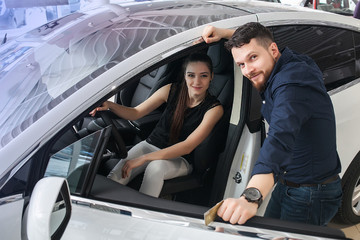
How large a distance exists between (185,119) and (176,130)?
9cm

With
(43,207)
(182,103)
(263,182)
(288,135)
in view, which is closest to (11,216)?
(43,207)

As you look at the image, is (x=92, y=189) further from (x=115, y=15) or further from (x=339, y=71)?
(x=339, y=71)

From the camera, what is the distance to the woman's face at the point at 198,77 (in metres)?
2.15

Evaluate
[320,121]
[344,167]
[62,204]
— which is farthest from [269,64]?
[344,167]

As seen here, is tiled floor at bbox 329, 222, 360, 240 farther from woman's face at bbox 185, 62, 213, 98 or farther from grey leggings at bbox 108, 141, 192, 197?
woman's face at bbox 185, 62, 213, 98

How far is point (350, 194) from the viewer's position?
238cm

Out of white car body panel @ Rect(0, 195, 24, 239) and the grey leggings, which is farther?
the grey leggings

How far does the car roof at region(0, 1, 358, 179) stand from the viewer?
127 centimetres

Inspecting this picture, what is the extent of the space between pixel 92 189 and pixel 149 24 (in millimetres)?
767

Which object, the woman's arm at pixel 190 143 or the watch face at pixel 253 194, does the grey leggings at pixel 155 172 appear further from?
the watch face at pixel 253 194

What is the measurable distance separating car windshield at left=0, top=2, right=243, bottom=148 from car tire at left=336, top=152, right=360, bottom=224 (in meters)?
1.20

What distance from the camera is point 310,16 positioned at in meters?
2.05

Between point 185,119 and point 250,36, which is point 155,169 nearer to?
point 185,119

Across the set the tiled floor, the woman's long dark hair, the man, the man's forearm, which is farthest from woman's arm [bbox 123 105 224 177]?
the tiled floor
